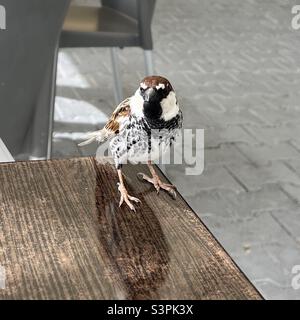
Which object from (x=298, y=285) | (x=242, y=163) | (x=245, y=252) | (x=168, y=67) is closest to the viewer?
(x=298, y=285)

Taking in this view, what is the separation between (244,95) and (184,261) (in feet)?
8.34

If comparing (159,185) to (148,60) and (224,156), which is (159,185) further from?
(224,156)

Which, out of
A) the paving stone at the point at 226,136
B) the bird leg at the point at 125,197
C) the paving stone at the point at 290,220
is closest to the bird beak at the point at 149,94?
the bird leg at the point at 125,197

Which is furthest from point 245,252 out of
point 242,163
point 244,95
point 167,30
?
point 167,30

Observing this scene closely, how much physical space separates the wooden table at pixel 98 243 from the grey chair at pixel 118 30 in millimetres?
1303

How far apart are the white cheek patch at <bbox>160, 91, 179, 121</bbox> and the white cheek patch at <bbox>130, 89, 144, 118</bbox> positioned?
32 millimetres

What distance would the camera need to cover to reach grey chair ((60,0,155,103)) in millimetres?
2219

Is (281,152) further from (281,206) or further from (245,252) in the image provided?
(245,252)

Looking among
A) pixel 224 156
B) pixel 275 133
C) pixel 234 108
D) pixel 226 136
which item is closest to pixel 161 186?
pixel 224 156

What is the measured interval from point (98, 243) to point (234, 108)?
233cm

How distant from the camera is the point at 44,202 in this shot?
886 mm

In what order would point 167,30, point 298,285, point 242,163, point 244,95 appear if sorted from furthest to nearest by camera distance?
1. point 167,30
2. point 244,95
3. point 242,163
4. point 298,285

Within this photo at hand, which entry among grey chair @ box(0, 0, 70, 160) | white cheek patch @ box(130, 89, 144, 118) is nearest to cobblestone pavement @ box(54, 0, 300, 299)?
grey chair @ box(0, 0, 70, 160)


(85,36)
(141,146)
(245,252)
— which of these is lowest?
(245,252)
